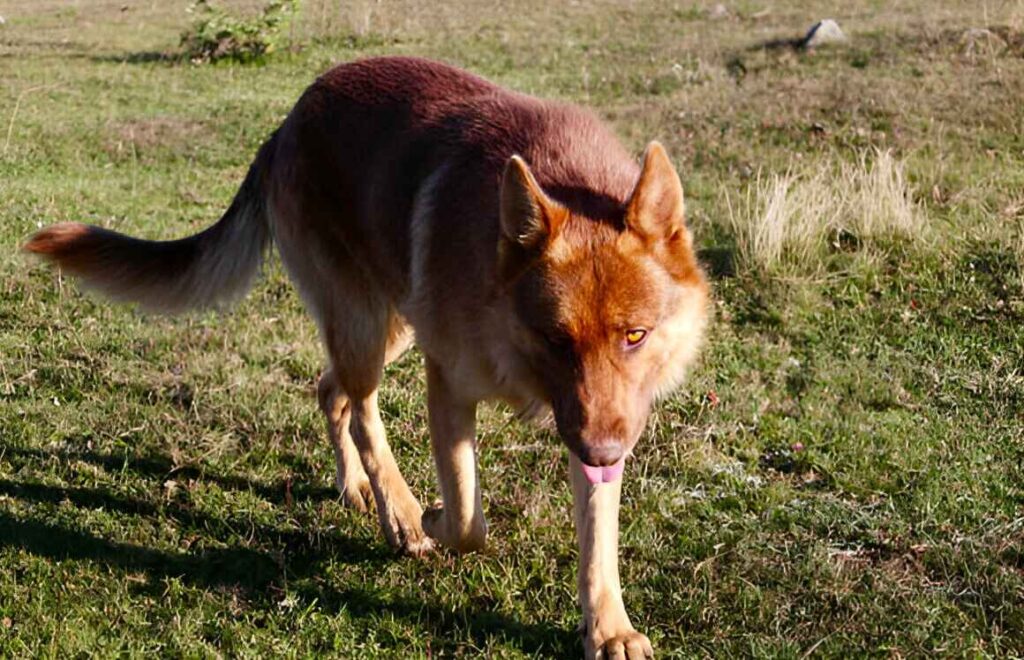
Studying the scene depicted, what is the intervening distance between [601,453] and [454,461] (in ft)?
3.04

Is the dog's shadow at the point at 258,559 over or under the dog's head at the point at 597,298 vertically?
under

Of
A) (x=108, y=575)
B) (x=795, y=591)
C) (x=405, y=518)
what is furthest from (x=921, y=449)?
(x=108, y=575)

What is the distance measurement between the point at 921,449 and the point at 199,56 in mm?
15005

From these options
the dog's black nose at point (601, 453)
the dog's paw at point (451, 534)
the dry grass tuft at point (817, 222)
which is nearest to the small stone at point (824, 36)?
the dry grass tuft at point (817, 222)

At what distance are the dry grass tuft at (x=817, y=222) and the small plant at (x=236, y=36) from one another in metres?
11.6

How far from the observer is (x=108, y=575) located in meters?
4.01

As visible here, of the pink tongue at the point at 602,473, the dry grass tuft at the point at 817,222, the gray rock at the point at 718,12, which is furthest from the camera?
the gray rock at the point at 718,12

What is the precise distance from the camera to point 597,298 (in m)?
3.05

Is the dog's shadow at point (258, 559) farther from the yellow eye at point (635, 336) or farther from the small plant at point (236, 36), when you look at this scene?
the small plant at point (236, 36)

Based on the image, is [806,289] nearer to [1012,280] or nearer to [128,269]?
[1012,280]

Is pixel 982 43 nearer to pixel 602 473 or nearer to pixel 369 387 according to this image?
pixel 369 387

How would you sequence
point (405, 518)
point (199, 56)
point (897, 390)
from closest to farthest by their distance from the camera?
point (405, 518)
point (897, 390)
point (199, 56)

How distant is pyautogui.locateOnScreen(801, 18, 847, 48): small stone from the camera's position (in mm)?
15055

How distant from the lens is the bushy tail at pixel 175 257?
465cm
